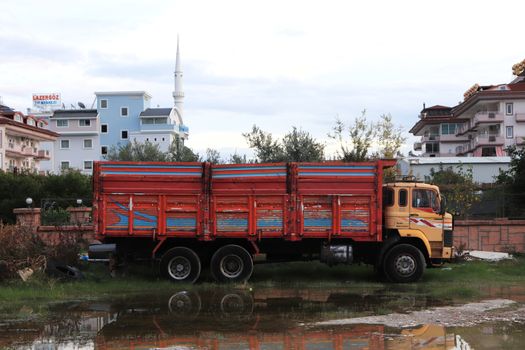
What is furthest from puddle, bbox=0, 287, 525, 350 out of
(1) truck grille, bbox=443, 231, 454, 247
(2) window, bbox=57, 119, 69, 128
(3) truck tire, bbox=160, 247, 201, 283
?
(2) window, bbox=57, 119, 69, 128

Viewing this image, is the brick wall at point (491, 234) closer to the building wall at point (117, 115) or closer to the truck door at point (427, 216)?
the truck door at point (427, 216)

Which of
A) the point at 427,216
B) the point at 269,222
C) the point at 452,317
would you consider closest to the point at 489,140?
the point at 427,216

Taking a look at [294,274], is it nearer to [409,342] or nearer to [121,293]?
[121,293]

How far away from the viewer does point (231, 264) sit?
665 inches

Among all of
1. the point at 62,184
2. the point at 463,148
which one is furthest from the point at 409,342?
the point at 463,148

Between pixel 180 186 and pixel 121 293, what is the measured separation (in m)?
3.04

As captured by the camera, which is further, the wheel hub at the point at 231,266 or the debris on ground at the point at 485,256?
the debris on ground at the point at 485,256

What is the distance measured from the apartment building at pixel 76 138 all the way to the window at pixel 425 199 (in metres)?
87.3

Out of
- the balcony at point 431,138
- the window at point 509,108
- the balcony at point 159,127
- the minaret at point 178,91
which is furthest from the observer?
the minaret at point 178,91

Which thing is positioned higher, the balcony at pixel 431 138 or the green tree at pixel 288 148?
the balcony at pixel 431 138

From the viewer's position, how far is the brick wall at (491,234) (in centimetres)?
2142

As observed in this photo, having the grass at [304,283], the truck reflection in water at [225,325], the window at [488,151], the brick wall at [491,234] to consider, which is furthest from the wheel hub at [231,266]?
the window at [488,151]

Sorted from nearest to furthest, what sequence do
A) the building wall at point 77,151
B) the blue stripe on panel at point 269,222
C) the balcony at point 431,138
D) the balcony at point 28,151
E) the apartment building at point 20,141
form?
the blue stripe on panel at point 269,222
the apartment building at point 20,141
the balcony at point 28,151
the building wall at point 77,151
the balcony at point 431,138

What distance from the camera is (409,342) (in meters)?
9.93
